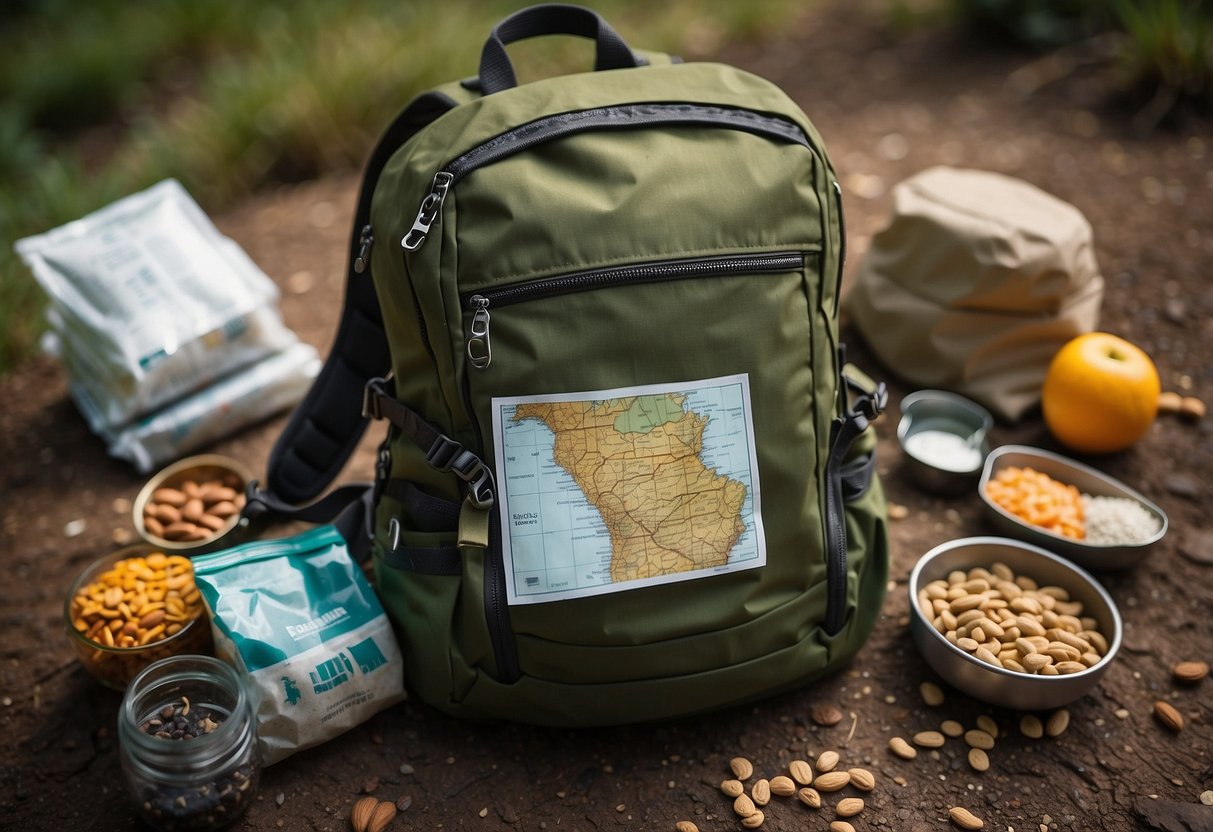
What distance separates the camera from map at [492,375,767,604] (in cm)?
191

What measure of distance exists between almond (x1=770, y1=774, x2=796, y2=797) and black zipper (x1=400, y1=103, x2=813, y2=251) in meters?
1.35

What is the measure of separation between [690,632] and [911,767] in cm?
60

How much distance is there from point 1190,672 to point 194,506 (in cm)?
250

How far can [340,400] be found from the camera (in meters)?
2.42

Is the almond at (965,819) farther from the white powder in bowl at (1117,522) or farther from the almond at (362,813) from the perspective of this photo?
the almond at (362,813)

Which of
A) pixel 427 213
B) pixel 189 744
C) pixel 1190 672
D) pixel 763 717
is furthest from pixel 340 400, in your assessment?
pixel 1190 672

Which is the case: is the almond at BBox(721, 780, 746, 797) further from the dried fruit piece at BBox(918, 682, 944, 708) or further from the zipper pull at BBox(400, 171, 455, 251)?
the zipper pull at BBox(400, 171, 455, 251)

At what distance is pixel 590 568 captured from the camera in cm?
193

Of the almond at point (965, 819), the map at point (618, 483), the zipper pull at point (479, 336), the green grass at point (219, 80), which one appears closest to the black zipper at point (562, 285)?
the zipper pull at point (479, 336)

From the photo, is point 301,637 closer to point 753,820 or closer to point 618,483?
point 618,483

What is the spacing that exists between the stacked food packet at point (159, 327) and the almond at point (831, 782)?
1.92 m

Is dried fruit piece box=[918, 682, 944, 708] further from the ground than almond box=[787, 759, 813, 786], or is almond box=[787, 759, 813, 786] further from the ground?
almond box=[787, 759, 813, 786]

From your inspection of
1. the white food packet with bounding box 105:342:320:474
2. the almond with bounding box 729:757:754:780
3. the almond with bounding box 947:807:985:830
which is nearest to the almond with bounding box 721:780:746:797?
the almond with bounding box 729:757:754:780

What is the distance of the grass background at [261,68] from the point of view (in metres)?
4.05
